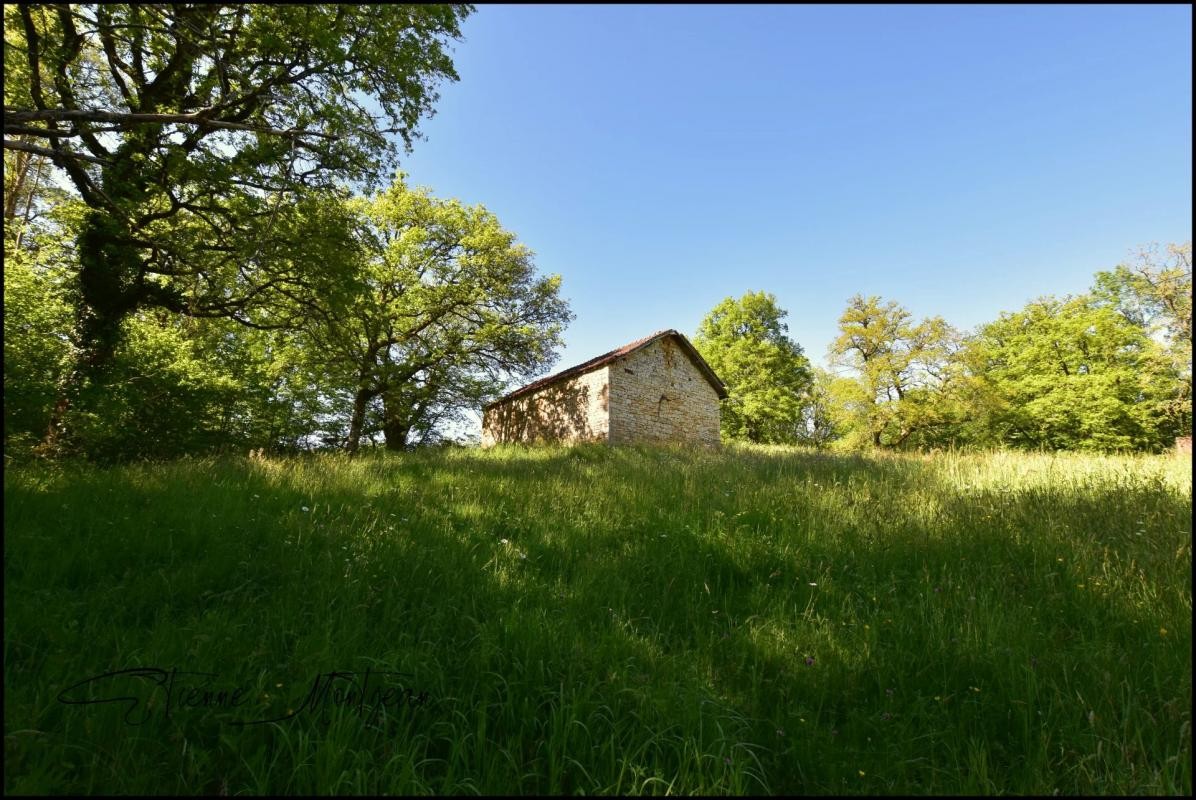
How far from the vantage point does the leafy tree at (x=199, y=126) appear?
710 cm

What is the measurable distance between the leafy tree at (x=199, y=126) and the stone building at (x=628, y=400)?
40.4ft

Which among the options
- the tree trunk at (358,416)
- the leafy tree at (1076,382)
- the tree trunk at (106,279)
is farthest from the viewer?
the leafy tree at (1076,382)

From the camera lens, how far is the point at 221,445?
1066cm

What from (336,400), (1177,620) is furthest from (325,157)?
(336,400)

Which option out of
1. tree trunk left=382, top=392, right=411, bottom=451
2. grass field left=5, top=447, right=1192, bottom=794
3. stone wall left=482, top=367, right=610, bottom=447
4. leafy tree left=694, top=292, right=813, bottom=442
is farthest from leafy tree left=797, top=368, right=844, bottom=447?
grass field left=5, top=447, right=1192, bottom=794

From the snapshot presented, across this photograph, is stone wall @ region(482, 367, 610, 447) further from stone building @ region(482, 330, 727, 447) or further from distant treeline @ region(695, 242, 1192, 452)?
distant treeline @ region(695, 242, 1192, 452)

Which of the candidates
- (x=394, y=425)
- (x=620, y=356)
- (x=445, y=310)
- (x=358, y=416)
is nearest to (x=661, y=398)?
(x=620, y=356)

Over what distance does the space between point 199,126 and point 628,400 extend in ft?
52.2

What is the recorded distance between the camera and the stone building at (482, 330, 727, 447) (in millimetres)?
19500

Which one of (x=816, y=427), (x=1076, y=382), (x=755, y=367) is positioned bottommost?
(x=816, y=427)

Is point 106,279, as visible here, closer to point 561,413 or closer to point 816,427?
point 561,413

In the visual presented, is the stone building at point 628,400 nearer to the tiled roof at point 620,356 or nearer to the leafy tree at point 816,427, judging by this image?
the tiled roof at point 620,356

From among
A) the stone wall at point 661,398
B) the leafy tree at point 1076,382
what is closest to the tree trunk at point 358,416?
the stone wall at point 661,398

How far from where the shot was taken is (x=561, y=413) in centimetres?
2170
